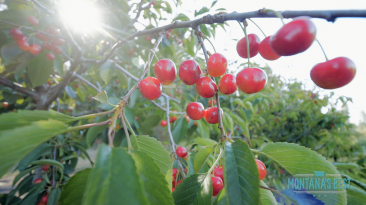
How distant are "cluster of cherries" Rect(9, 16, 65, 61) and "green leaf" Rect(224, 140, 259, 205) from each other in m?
2.42

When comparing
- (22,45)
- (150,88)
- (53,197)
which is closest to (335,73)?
(150,88)

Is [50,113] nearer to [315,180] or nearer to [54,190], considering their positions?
[315,180]

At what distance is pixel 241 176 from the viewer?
49 centimetres

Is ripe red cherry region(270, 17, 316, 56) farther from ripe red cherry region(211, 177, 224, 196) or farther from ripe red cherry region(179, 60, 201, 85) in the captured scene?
ripe red cherry region(211, 177, 224, 196)

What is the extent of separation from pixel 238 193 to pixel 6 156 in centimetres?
59

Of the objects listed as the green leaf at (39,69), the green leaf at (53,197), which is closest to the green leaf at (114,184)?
the green leaf at (53,197)

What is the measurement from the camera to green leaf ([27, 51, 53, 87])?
2.02m

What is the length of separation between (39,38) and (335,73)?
108 inches

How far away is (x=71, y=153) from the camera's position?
2230mm

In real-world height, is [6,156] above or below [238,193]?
above

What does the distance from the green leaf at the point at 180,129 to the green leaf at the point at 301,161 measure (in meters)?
1.21

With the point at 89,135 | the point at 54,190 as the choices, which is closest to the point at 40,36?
the point at 89,135

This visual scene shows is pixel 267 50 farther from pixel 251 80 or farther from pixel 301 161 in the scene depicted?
pixel 301 161

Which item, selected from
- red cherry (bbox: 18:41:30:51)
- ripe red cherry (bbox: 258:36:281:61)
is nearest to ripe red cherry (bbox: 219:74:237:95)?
ripe red cherry (bbox: 258:36:281:61)
